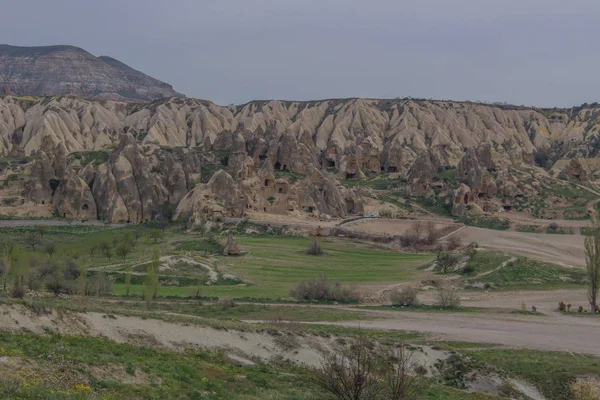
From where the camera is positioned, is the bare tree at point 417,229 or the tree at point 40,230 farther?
the bare tree at point 417,229

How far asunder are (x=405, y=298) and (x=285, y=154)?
182ft

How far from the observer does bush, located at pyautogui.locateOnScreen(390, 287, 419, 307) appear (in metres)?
42.0

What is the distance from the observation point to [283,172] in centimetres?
8925

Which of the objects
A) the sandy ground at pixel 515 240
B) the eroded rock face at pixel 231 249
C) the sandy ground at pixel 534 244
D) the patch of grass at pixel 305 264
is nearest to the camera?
the patch of grass at pixel 305 264

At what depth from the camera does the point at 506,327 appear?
34.8m

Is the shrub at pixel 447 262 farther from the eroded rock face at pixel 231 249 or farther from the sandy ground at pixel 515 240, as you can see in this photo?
the eroded rock face at pixel 231 249

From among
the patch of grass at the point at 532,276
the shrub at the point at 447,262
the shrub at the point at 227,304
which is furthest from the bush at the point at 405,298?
the shrub at the point at 447,262

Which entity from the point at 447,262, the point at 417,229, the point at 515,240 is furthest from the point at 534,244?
the point at 447,262


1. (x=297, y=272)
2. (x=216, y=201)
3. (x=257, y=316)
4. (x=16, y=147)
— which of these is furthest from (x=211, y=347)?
(x=16, y=147)

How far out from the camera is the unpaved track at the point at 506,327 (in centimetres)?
3097

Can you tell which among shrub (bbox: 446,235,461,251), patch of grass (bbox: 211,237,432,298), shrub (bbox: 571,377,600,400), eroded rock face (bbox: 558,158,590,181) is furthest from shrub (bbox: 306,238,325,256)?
eroded rock face (bbox: 558,158,590,181)

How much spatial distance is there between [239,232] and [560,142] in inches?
4710

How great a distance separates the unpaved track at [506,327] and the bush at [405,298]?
9.52ft

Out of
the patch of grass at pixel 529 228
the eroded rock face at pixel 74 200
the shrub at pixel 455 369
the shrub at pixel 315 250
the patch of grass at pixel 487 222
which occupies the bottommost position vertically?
the shrub at pixel 455 369
